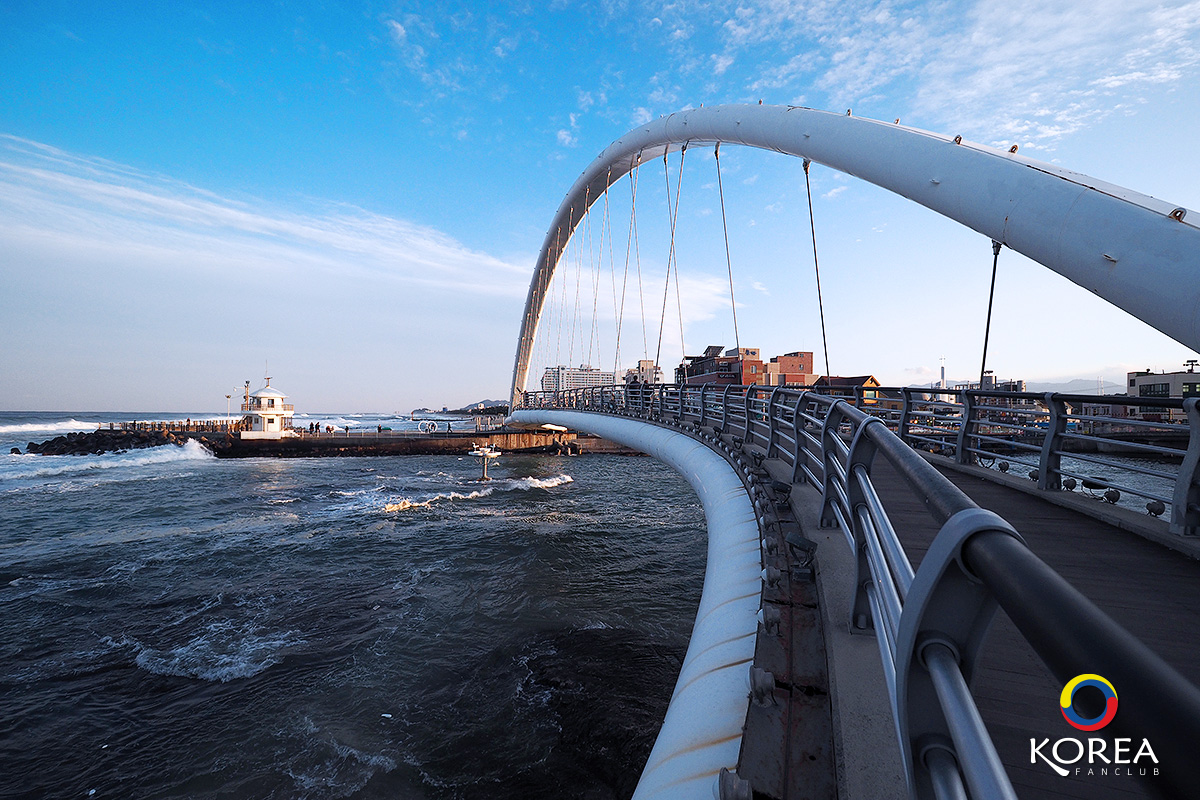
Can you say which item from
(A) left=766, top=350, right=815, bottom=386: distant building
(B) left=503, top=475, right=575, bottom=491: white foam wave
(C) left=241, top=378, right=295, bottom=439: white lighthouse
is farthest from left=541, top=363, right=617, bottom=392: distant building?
(B) left=503, top=475, right=575, bottom=491: white foam wave

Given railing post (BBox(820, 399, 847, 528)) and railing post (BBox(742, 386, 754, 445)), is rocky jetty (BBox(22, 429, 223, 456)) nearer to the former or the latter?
railing post (BBox(742, 386, 754, 445))

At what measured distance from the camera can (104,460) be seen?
120ft

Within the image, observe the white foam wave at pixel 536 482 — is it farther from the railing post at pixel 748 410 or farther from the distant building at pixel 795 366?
the distant building at pixel 795 366

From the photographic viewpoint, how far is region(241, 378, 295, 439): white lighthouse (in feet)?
143

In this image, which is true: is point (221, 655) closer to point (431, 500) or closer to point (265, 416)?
point (431, 500)

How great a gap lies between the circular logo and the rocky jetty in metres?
51.8

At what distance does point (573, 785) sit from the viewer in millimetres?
5789

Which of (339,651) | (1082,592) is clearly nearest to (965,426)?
(1082,592)

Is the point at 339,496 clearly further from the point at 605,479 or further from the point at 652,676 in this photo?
the point at 652,676

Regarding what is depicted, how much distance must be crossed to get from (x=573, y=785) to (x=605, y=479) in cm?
2466

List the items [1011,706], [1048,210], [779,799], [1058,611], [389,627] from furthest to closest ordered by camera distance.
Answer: [389,627], [1048,210], [1011,706], [779,799], [1058,611]

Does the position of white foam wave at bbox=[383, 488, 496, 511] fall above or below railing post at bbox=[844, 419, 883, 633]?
below

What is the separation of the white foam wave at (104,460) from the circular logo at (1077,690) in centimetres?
4534

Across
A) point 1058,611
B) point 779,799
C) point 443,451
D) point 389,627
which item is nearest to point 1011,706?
point 779,799
